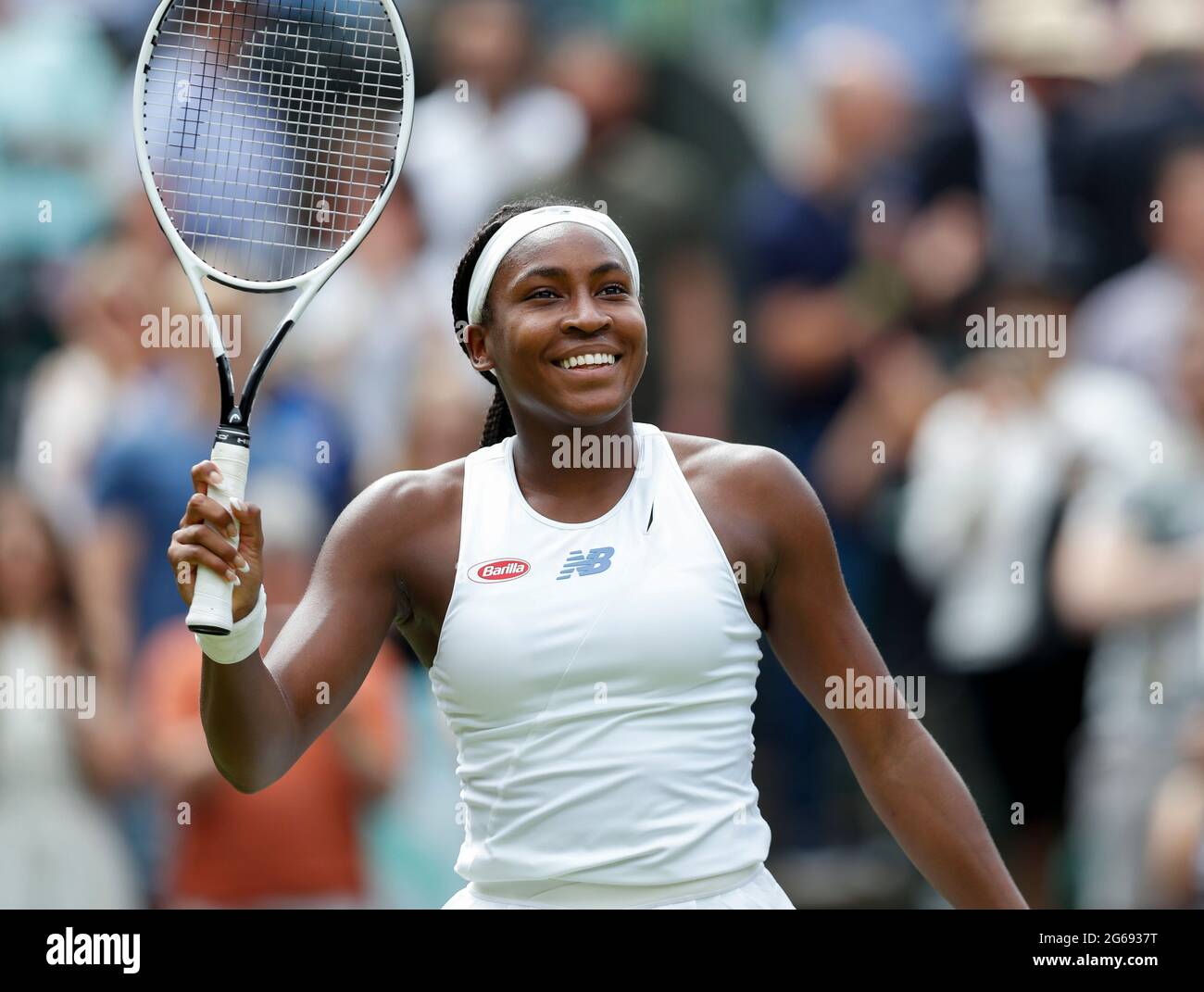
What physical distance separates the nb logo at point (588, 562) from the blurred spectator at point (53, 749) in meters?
3.12

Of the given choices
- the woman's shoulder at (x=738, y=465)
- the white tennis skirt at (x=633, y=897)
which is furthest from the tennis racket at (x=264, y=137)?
the white tennis skirt at (x=633, y=897)

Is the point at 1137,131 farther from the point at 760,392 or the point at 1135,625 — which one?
the point at 1135,625

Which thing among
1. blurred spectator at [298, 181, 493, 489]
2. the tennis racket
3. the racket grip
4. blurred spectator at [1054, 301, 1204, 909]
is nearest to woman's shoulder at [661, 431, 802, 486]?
the racket grip

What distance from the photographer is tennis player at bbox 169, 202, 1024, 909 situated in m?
3.33

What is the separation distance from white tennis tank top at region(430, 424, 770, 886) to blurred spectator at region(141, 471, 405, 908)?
2214mm

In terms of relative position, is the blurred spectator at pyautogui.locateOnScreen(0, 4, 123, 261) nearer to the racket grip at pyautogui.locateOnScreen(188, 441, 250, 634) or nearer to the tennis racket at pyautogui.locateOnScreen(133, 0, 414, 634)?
the tennis racket at pyautogui.locateOnScreen(133, 0, 414, 634)

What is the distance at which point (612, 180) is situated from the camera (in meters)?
6.70

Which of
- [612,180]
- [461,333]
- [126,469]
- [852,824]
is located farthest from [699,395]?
[461,333]

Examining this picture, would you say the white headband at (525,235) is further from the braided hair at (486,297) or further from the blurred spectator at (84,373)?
the blurred spectator at (84,373)

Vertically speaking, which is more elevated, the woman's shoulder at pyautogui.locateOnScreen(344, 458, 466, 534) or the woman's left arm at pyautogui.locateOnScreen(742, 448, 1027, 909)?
the woman's shoulder at pyautogui.locateOnScreen(344, 458, 466, 534)

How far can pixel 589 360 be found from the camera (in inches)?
137

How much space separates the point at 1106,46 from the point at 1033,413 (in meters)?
1.53

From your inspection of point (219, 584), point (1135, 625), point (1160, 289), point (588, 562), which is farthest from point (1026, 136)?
point (219, 584)

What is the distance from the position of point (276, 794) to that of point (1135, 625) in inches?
97.3
